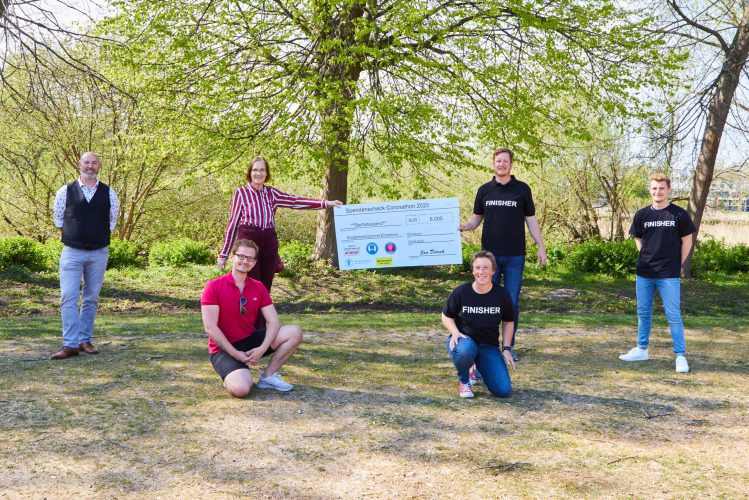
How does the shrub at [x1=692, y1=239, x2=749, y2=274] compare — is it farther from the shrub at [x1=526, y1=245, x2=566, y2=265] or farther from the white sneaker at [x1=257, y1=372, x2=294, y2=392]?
the white sneaker at [x1=257, y1=372, x2=294, y2=392]

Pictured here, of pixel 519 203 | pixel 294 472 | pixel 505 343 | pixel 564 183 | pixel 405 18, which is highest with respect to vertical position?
pixel 405 18

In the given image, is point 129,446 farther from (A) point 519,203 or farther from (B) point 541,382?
(A) point 519,203

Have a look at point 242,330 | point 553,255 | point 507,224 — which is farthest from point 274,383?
point 553,255

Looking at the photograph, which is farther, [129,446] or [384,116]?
[384,116]

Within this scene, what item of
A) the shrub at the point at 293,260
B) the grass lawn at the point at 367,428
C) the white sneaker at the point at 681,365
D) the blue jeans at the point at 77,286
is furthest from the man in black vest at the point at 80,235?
the shrub at the point at 293,260

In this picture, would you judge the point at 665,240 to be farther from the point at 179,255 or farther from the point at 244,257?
the point at 179,255

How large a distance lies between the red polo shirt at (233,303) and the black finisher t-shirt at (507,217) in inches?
87.9

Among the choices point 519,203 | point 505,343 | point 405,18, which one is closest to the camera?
point 505,343

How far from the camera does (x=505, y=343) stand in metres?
5.37

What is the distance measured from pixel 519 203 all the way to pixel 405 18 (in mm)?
7754

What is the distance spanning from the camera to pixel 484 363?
17.5 feet

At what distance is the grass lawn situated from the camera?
3734mm

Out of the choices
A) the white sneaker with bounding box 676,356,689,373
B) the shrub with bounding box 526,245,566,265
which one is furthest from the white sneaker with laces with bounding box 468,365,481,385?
the shrub with bounding box 526,245,566,265

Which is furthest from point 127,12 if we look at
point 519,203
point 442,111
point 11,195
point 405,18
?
point 519,203
